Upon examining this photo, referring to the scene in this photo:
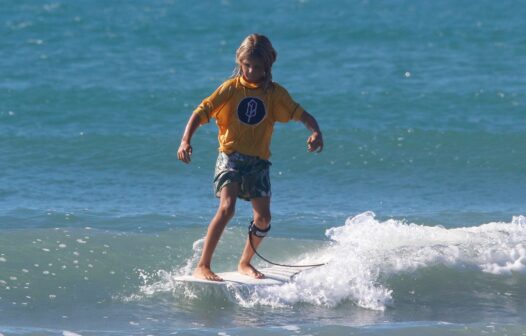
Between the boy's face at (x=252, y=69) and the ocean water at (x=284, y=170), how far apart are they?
4.13ft

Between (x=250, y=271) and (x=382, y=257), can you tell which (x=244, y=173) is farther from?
(x=382, y=257)

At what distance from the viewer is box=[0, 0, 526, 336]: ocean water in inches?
261

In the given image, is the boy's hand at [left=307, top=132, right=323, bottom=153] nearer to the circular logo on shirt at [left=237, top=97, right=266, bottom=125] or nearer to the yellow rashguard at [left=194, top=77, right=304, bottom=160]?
the yellow rashguard at [left=194, top=77, right=304, bottom=160]

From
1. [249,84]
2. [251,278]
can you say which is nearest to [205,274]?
[251,278]

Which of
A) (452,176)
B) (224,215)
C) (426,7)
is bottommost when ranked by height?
(224,215)

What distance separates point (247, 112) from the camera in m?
6.44

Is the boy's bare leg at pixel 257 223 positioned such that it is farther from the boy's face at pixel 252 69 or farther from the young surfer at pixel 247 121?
the boy's face at pixel 252 69

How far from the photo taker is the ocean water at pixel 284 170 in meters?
6.63

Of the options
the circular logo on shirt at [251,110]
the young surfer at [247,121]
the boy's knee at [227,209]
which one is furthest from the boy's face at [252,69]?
the boy's knee at [227,209]

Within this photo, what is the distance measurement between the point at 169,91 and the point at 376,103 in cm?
283

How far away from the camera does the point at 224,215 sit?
653cm

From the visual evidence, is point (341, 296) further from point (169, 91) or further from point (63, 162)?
point (169, 91)

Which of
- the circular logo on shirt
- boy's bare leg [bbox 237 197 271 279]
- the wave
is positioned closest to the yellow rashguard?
the circular logo on shirt

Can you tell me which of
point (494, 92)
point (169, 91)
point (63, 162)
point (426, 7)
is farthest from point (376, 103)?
point (426, 7)
